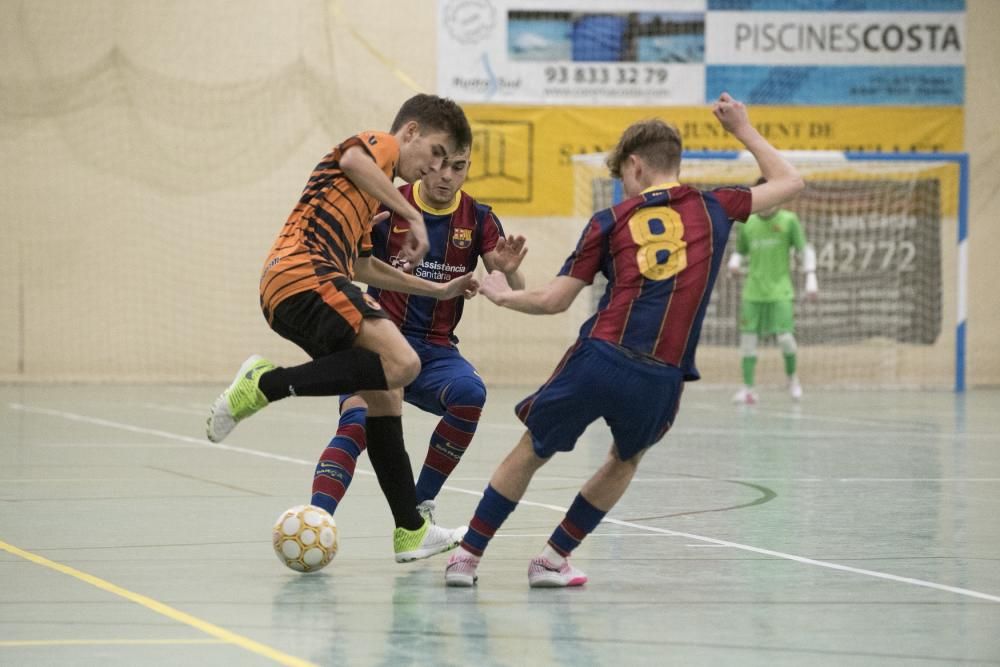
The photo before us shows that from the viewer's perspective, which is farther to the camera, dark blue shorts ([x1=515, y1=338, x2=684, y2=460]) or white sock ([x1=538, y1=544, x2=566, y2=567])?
white sock ([x1=538, y1=544, x2=566, y2=567])

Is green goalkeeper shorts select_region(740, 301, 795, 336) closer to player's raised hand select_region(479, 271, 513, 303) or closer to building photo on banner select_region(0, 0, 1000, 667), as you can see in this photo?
building photo on banner select_region(0, 0, 1000, 667)

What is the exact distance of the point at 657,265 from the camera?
479 cm

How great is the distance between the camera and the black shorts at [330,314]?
493 cm

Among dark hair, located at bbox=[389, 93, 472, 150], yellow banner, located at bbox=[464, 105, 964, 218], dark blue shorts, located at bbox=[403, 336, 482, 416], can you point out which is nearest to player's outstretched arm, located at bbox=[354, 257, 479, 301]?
dark blue shorts, located at bbox=[403, 336, 482, 416]

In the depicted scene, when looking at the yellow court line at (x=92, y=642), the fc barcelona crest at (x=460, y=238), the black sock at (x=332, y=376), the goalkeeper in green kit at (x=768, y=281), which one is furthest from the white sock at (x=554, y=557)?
the goalkeeper in green kit at (x=768, y=281)

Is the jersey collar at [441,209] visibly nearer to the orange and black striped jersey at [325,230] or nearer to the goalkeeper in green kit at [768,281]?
the orange and black striped jersey at [325,230]

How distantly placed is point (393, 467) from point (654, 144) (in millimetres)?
1562

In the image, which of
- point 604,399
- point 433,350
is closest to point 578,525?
point 604,399

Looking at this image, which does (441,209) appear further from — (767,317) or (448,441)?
(767,317)

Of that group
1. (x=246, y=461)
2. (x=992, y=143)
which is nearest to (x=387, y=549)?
(x=246, y=461)

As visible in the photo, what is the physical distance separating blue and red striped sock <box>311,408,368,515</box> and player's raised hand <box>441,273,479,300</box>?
0.57 metres

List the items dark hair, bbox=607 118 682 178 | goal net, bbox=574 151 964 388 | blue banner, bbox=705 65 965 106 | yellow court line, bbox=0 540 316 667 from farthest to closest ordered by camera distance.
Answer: blue banner, bbox=705 65 965 106 < goal net, bbox=574 151 964 388 < dark hair, bbox=607 118 682 178 < yellow court line, bbox=0 540 316 667

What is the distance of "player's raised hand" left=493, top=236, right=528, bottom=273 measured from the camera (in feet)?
16.5

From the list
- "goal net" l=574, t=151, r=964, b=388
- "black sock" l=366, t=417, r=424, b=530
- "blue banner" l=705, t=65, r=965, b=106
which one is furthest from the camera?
"blue banner" l=705, t=65, r=965, b=106
